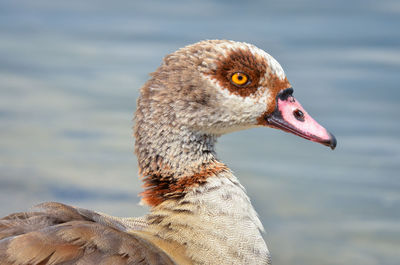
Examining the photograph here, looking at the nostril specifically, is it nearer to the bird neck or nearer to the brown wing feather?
the bird neck

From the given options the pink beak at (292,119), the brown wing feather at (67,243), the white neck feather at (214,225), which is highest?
the pink beak at (292,119)

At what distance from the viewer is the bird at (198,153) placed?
4.67 metres

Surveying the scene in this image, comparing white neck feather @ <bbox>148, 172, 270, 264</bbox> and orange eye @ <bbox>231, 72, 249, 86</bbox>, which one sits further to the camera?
orange eye @ <bbox>231, 72, 249, 86</bbox>

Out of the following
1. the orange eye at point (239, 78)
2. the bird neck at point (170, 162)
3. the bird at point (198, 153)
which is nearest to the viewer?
the bird at point (198, 153)

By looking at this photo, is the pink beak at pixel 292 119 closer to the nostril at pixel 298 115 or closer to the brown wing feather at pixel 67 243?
the nostril at pixel 298 115

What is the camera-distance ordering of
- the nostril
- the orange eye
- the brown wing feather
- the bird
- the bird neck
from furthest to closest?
the nostril, the orange eye, the bird neck, the bird, the brown wing feather

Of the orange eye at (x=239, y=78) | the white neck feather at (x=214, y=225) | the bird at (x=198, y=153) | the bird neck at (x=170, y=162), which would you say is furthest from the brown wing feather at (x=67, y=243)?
the orange eye at (x=239, y=78)

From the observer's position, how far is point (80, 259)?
4.31m

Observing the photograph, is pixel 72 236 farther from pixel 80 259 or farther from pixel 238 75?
pixel 238 75

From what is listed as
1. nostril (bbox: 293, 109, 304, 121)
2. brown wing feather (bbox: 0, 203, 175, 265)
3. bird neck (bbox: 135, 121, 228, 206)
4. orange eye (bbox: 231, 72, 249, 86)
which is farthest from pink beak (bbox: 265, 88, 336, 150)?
brown wing feather (bbox: 0, 203, 175, 265)

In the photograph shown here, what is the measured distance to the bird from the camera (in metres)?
4.67

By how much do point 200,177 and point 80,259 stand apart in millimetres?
972

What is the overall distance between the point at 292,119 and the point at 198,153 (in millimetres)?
599

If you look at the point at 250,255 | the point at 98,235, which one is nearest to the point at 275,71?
the point at 250,255
